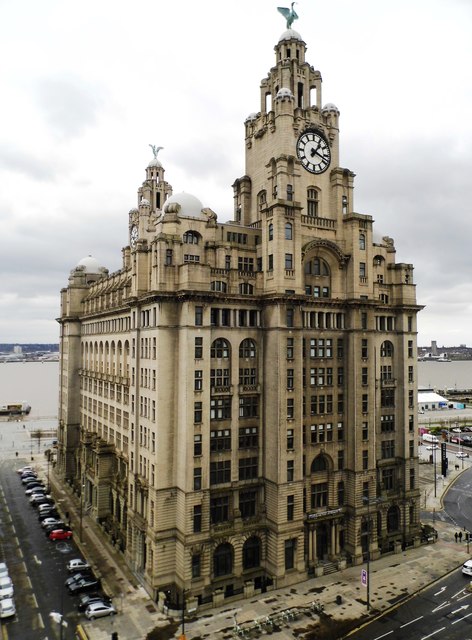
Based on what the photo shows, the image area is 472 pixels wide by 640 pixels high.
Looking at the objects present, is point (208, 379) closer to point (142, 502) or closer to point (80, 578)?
point (142, 502)

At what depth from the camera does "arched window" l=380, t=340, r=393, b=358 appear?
69.6 metres

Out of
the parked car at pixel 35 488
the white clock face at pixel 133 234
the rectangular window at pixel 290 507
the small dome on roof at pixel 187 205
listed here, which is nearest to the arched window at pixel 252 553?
the rectangular window at pixel 290 507

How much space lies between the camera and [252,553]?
5672 centimetres

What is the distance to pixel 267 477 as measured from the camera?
2276 inches

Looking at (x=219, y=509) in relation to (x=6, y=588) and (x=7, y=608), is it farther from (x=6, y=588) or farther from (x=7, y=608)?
(x=6, y=588)

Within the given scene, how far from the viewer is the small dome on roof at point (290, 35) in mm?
67750

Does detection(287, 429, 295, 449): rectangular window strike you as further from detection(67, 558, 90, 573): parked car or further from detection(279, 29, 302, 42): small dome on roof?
detection(279, 29, 302, 42): small dome on roof

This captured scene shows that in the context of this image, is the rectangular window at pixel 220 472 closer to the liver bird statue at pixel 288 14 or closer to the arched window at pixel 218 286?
the arched window at pixel 218 286

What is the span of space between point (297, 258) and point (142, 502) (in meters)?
35.4

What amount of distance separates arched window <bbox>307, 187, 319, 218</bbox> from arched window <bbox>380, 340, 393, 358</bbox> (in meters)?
21.4

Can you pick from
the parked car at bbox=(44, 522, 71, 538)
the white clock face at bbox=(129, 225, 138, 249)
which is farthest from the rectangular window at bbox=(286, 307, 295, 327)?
the white clock face at bbox=(129, 225, 138, 249)

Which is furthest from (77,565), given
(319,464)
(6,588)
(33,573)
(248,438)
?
(319,464)

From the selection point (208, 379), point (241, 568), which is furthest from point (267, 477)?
point (208, 379)

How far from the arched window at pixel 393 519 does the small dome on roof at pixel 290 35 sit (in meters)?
67.8
